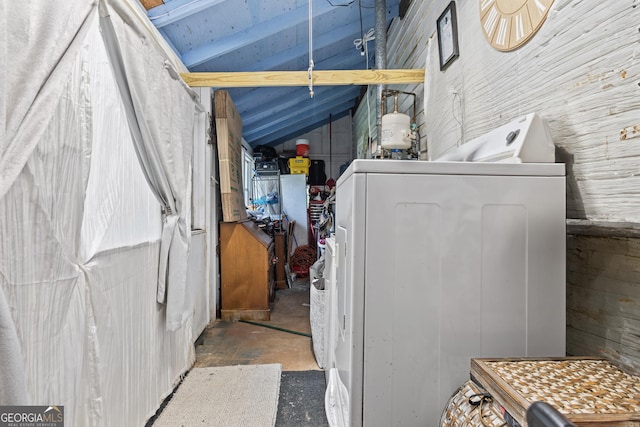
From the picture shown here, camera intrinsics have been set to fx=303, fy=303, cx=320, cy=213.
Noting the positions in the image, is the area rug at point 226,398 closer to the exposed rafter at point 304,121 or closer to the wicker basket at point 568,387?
the wicker basket at point 568,387

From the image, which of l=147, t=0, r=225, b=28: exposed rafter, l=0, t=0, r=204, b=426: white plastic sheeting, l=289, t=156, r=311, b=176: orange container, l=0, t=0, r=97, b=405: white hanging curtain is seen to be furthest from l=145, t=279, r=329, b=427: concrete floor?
l=289, t=156, r=311, b=176: orange container

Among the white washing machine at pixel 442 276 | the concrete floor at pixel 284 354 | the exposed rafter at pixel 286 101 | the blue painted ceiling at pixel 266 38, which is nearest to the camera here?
the white washing machine at pixel 442 276

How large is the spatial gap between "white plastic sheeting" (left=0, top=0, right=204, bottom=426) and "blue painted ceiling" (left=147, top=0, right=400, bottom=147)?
740 millimetres

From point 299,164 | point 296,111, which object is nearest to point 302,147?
point 299,164

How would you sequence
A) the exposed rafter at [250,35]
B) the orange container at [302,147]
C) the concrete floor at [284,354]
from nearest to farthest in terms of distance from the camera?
1. the concrete floor at [284,354]
2. the exposed rafter at [250,35]
3. the orange container at [302,147]

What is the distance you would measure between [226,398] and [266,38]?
307 centimetres

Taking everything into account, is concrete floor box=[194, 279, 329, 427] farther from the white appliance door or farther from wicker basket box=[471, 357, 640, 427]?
wicker basket box=[471, 357, 640, 427]

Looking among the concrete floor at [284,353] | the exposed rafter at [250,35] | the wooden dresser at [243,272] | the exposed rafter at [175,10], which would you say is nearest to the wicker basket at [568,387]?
the concrete floor at [284,353]

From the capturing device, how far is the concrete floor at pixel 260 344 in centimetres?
240

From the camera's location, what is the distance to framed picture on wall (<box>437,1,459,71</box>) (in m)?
1.74

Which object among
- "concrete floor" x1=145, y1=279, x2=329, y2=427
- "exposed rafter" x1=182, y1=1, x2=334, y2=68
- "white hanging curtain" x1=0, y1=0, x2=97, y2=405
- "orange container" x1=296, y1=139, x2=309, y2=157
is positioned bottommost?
"concrete floor" x1=145, y1=279, x2=329, y2=427

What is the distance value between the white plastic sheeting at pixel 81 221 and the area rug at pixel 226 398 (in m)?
0.14

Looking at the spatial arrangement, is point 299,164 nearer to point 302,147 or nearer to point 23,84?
point 302,147

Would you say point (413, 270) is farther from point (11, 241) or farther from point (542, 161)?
point (11, 241)
